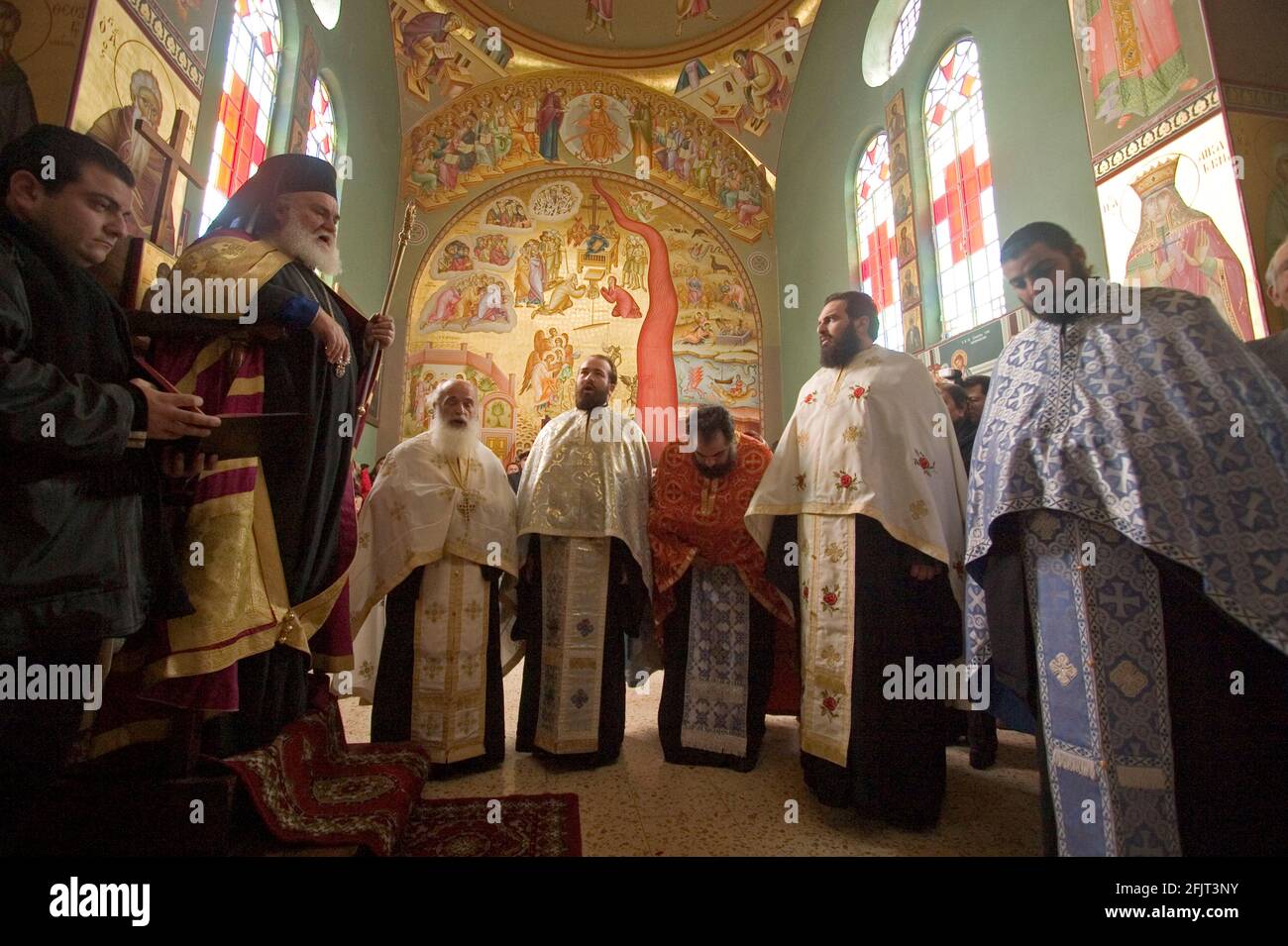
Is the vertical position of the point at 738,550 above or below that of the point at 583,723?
above

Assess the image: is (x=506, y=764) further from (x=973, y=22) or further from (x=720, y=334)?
(x=720, y=334)

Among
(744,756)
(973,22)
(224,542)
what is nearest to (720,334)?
(973,22)

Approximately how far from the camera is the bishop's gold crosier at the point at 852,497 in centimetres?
266

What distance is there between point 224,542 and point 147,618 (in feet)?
0.92

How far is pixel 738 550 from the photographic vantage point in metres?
3.36

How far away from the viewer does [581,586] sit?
341 centimetres

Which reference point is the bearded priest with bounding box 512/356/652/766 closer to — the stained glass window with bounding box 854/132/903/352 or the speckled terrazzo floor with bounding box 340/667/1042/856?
the speckled terrazzo floor with bounding box 340/667/1042/856

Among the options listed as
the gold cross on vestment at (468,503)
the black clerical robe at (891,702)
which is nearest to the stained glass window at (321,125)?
the gold cross on vestment at (468,503)

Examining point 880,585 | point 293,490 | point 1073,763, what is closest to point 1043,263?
point 880,585

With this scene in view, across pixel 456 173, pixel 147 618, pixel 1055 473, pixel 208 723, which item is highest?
pixel 456 173

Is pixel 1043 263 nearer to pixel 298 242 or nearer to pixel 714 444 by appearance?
pixel 714 444

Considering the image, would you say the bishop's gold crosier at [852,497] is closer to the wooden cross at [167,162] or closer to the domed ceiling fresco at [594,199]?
the wooden cross at [167,162]

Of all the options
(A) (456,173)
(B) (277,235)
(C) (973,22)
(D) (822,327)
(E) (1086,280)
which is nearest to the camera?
(E) (1086,280)

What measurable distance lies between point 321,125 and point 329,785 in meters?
9.29
